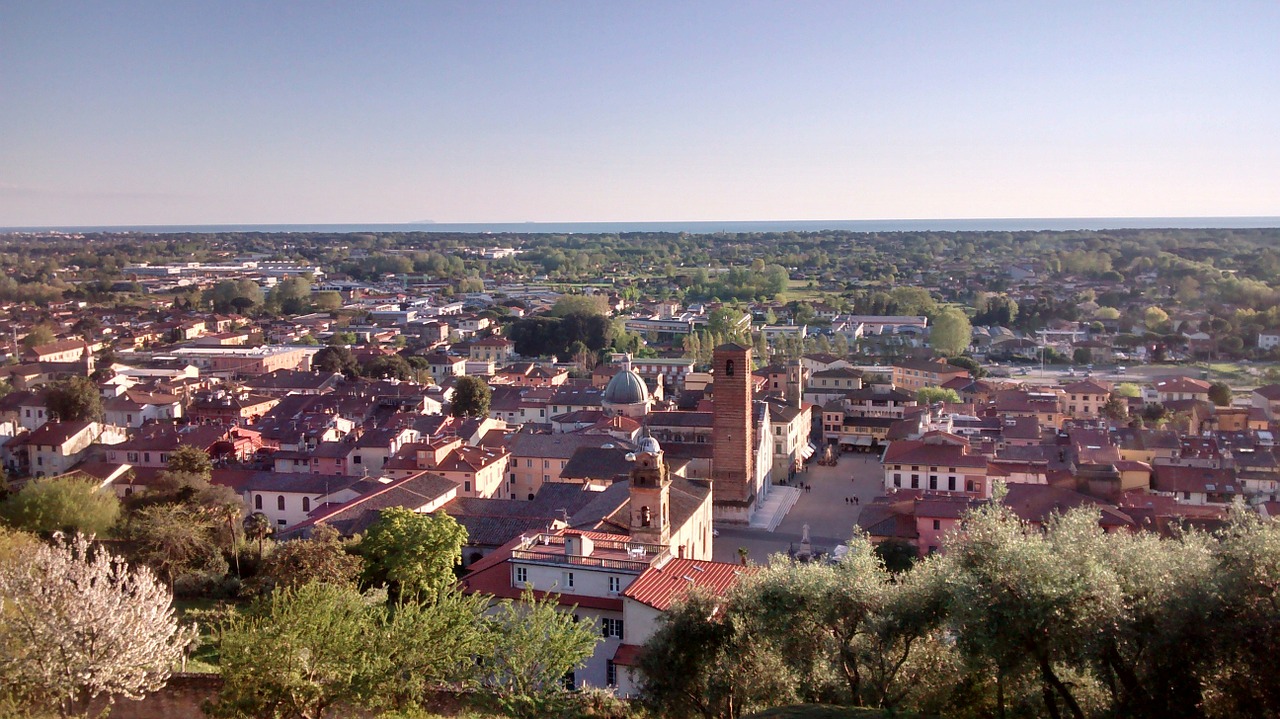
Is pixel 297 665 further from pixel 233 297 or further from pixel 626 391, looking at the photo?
pixel 233 297

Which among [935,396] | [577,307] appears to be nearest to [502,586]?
[935,396]

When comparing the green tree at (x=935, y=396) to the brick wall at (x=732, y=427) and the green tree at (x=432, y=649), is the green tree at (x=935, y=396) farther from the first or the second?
the green tree at (x=432, y=649)

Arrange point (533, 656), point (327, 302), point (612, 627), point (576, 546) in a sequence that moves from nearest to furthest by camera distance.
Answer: point (533, 656)
point (612, 627)
point (576, 546)
point (327, 302)

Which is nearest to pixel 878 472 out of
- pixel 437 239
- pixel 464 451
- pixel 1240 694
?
pixel 464 451

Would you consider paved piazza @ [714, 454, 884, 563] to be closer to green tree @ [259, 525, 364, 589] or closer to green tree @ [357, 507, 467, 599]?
green tree @ [357, 507, 467, 599]

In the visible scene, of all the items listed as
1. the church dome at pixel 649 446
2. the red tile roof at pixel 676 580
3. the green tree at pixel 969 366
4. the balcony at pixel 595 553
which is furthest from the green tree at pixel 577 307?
the red tile roof at pixel 676 580

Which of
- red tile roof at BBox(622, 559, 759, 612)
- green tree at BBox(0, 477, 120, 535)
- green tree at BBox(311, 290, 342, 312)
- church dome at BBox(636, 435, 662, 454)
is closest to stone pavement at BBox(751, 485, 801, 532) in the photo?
church dome at BBox(636, 435, 662, 454)
